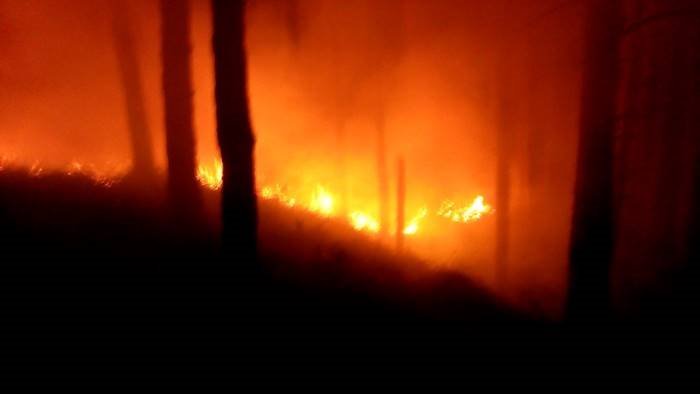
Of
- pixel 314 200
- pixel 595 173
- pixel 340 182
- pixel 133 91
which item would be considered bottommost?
pixel 595 173

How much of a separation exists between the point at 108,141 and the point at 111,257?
1992 centimetres

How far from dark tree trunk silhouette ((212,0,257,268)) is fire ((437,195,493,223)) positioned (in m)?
25.3

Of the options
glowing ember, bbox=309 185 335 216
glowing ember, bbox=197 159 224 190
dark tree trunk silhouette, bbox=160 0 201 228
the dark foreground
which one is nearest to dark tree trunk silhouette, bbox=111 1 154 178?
Result: glowing ember, bbox=197 159 224 190

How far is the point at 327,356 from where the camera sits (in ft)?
25.5

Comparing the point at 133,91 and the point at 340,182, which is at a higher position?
the point at 133,91

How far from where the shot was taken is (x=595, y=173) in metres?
8.97

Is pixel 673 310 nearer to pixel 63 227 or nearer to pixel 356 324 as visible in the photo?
pixel 356 324

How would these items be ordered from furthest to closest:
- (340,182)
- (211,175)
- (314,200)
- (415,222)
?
1. (415,222)
2. (340,182)
3. (314,200)
4. (211,175)

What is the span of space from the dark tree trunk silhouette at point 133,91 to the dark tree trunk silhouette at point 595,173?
12.0 metres

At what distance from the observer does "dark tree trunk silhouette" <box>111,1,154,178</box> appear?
1714 cm

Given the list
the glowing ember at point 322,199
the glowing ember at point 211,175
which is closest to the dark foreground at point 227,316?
the glowing ember at point 211,175

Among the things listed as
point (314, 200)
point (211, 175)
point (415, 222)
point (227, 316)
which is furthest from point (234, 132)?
point (415, 222)

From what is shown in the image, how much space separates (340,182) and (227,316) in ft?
64.7

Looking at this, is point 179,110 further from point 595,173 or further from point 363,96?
point 363,96
